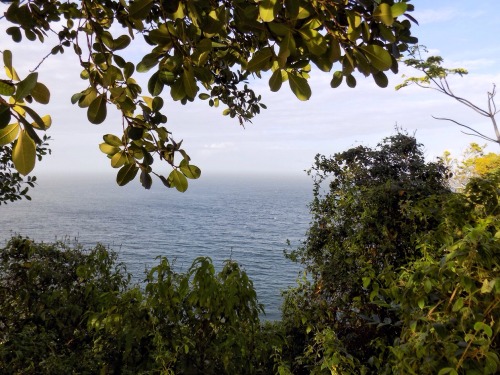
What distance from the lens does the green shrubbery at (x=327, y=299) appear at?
1.47 m

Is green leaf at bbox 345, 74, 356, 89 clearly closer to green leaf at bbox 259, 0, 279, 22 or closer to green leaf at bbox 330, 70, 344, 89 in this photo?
green leaf at bbox 330, 70, 344, 89

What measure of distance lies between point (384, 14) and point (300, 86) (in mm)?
257

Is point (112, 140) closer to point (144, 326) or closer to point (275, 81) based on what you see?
point (275, 81)

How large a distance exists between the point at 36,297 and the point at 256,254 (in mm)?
30131

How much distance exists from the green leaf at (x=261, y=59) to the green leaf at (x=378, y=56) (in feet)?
0.78

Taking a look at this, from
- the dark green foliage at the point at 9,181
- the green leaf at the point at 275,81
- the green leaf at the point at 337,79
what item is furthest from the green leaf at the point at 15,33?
the dark green foliage at the point at 9,181

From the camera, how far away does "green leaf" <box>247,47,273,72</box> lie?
0.92 metres

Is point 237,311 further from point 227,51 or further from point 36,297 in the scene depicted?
point 36,297

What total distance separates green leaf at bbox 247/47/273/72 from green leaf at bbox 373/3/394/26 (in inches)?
10.6

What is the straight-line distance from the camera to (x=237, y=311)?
3566mm

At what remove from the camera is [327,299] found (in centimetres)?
624

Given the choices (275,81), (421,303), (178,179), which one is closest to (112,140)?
(178,179)

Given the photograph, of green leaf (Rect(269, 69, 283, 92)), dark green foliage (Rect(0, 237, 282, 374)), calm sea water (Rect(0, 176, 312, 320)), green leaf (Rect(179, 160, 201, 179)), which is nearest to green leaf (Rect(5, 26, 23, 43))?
green leaf (Rect(179, 160, 201, 179))

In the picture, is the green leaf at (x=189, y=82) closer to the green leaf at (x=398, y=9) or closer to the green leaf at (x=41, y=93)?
the green leaf at (x=41, y=93)
